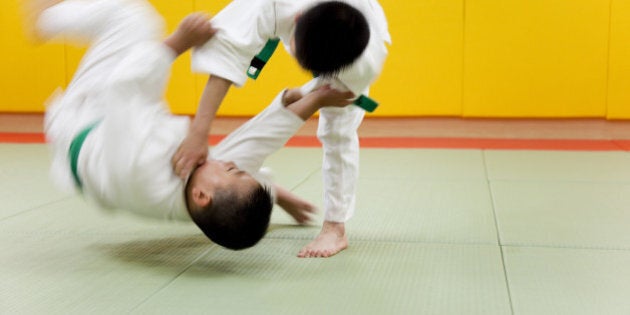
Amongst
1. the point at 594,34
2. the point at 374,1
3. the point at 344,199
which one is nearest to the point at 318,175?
the point at 344,199

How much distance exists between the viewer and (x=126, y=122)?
1894 millimetres

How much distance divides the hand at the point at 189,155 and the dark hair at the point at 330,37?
0.40m

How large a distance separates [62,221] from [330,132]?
1.17 m

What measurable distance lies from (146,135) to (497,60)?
163 inches

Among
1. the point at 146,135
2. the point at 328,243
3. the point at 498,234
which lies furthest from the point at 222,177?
the point at 498,234

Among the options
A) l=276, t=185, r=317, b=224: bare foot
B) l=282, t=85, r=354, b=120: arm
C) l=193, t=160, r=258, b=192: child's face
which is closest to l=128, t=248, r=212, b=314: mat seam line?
l=193, t=160, r=258, b=192: child's face

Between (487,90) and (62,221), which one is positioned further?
(487,90)

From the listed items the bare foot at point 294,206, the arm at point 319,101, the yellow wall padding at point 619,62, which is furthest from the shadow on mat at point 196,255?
the yellow wall padding at point 619,62

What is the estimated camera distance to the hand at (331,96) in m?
2.01

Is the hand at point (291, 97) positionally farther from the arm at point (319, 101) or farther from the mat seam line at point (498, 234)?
the mat seam line at point (498, 234)

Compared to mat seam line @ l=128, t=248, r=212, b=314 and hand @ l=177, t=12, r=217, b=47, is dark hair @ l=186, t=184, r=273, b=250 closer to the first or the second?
mat seam line @ l=128, t=248, r=212, b=314

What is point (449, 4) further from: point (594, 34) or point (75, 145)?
point (75, 145)

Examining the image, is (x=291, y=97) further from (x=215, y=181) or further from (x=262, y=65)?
(x=215, y=181)

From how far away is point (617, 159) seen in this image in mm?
4301
